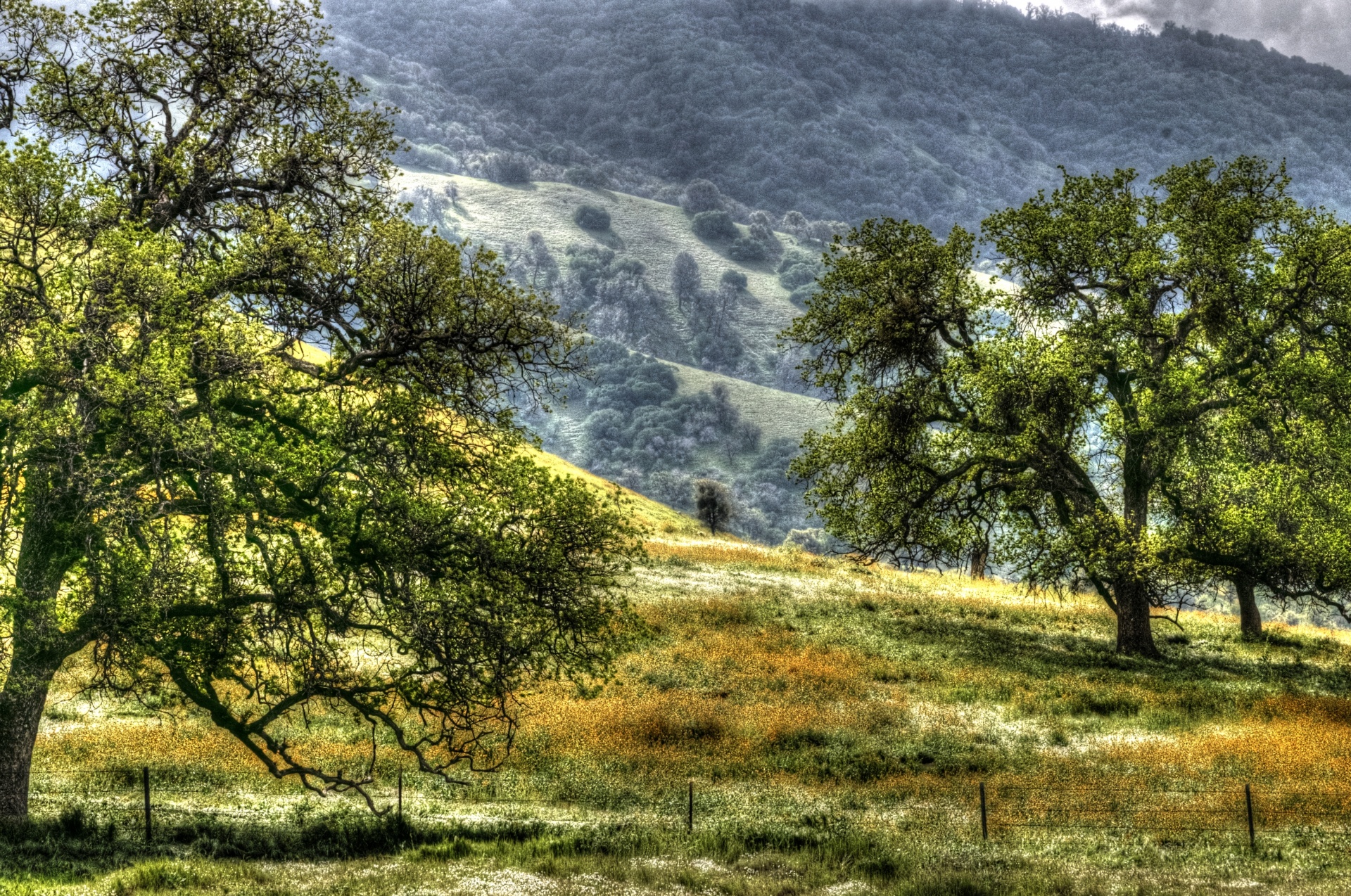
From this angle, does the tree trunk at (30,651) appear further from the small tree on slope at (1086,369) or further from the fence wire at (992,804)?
the small tree on slope at (1086,369)

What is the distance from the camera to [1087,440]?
125ft

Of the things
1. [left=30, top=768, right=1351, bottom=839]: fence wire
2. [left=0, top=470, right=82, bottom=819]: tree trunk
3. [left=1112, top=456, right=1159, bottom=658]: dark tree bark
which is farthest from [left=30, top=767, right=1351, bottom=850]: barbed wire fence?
[left=1112, top=456, right=1159, bottom=658]: dark tree bark

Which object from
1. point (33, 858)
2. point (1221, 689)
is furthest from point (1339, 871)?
point (33, 858)

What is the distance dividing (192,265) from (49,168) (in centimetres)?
354

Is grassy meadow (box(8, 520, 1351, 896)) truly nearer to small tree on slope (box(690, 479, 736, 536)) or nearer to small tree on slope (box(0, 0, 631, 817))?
small tree on slope (box(0, 0, 631, 817))

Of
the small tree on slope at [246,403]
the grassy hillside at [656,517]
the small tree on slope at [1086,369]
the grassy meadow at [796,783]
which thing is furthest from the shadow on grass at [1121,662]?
the grassy hillside at [656,517]

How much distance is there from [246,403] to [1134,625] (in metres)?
31.8

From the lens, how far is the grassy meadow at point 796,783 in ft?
56.0

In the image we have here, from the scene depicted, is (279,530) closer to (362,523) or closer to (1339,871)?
(362,523)

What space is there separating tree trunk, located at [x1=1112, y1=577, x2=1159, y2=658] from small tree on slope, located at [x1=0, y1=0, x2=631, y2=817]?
24638 millimetres

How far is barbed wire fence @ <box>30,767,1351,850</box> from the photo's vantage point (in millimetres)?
20312

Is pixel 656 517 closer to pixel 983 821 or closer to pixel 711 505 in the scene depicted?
pixel 711 505

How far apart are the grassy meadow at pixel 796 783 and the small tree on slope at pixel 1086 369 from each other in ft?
14.2

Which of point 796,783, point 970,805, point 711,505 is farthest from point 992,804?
point 711,505
